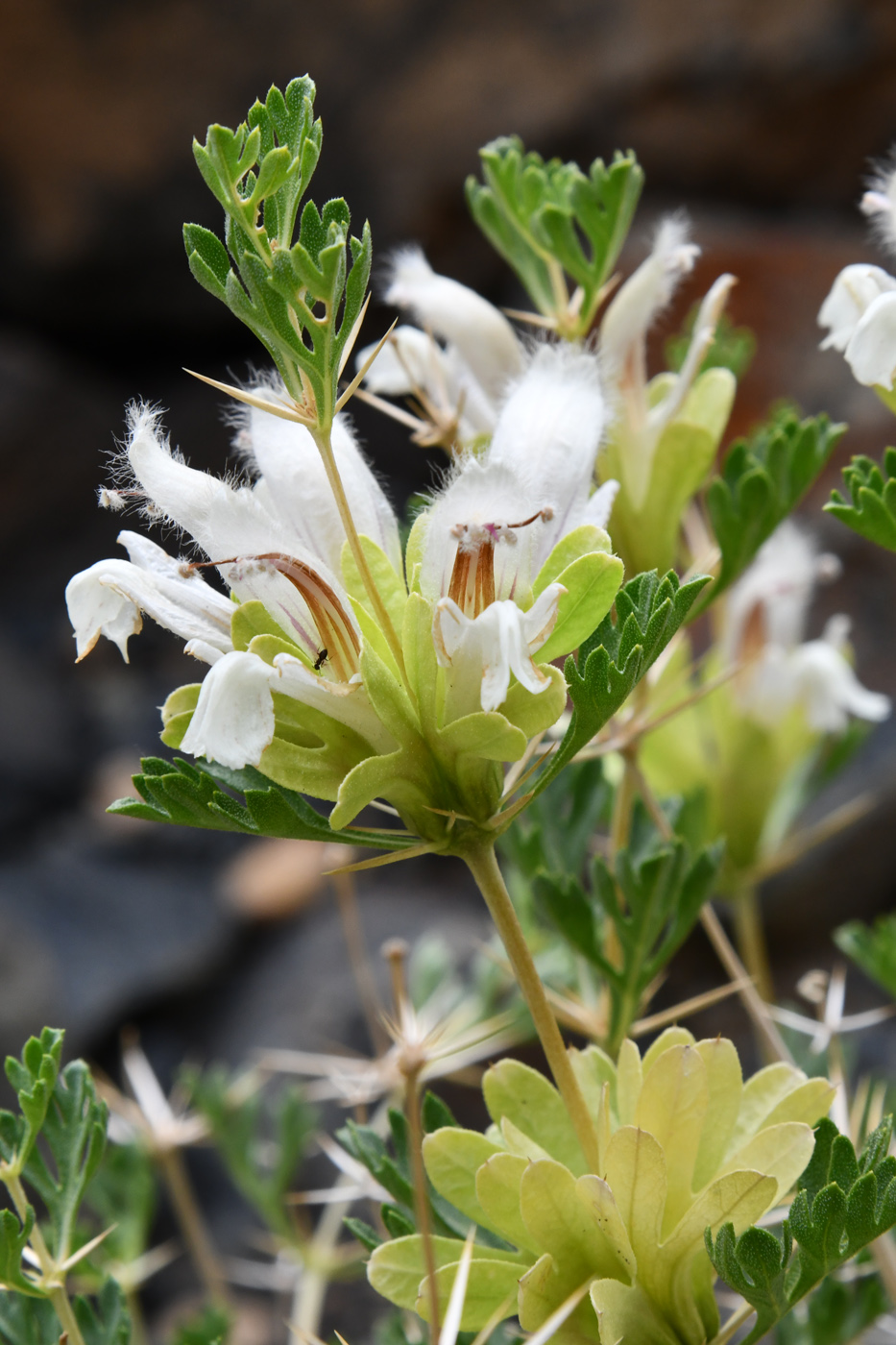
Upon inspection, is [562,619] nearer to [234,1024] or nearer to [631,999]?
[631,999]

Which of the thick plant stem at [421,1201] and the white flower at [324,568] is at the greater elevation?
the white flower at [324,568]

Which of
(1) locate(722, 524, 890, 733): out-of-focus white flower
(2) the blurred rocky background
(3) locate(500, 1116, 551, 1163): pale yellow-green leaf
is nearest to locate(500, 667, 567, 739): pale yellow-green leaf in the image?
(3) locate(500, 1116, 551, 1163): pale yellow-green leaf

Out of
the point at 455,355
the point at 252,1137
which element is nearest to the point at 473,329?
the point at 455,355

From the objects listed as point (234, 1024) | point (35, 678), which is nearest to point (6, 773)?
point (35, 678)

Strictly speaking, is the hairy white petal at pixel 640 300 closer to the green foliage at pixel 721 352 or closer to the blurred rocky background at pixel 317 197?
the green foliage at pixel 721 352

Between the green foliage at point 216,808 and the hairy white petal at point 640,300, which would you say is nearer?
the green foliage at point 216,808

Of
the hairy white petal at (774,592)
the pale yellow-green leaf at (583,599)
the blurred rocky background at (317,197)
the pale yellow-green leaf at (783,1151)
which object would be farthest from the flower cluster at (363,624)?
Result: the blurred rocky background at (317,197)
